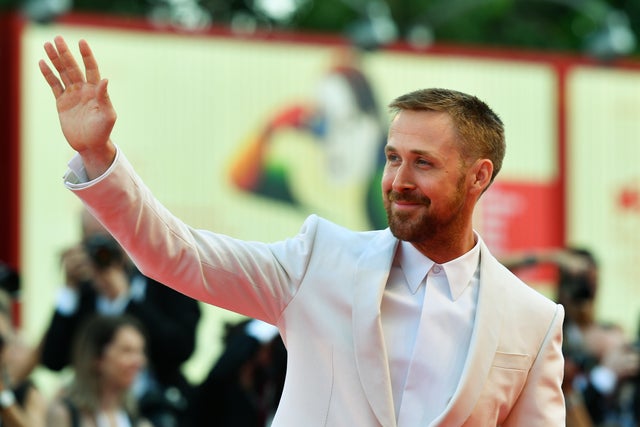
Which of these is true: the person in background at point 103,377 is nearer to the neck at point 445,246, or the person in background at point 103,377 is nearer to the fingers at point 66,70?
the neck at point 445,246

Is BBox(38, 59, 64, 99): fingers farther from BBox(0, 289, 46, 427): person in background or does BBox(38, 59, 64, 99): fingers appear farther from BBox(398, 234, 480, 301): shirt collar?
BBox(0, 289, 46, 427): person in background

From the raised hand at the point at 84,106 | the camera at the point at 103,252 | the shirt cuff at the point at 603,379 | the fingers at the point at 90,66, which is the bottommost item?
the shirt cuff at the point at 603,379

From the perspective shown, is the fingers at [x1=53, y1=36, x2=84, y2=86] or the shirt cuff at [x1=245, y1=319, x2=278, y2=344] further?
the shirt cuff at [x1=245, y1=319, x2=278, y2=344]

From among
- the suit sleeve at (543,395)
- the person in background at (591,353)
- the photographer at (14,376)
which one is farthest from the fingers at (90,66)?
the person in background at (591,353)

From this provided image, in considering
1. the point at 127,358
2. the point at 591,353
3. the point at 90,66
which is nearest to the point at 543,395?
the point at 90,66

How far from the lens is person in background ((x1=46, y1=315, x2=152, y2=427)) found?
6633 mm

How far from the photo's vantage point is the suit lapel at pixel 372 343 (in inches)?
145

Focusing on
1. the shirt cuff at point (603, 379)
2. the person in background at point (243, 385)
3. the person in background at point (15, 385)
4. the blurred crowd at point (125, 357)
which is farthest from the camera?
the shirt cuff at point (603, 379)

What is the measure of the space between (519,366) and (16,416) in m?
3.15

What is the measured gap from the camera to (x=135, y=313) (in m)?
7.37

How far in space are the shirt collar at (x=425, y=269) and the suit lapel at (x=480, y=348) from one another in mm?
48

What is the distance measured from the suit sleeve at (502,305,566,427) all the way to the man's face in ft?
1.52

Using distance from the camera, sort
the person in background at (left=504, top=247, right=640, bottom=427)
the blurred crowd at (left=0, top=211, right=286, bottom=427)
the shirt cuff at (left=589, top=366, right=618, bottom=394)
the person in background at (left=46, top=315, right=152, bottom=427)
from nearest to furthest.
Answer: the person in background at (left=46, top=315, right=152, bottom=427)
the blurred crowd at (left=0, top=211, right=286, bottom=427)
the person in background at (left=504, top=247, right=640, bottom=427)
the shirt cuff at (left=589, top=366, right=618, bottom=394)

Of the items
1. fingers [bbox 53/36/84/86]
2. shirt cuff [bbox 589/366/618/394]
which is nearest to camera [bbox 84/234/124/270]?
shirt cuff [bbox 589/366/618/394]
